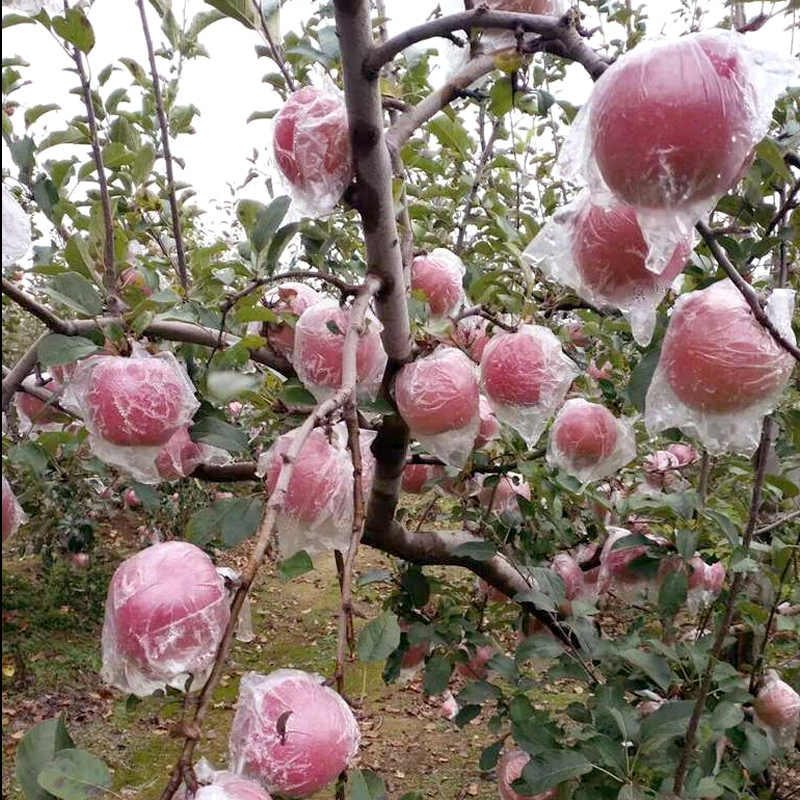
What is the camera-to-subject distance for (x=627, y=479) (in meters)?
2.09

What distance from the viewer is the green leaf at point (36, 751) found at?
66cm

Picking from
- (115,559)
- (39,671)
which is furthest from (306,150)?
(115,559)

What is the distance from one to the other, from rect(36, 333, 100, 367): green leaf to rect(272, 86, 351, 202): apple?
333 millimetres

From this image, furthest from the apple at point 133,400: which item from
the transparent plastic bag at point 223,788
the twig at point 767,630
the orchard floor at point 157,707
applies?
the orchard floor at point 157,707

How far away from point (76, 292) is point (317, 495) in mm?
411

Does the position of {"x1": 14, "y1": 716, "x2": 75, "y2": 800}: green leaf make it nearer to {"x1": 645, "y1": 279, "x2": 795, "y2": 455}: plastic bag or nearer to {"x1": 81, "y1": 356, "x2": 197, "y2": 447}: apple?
{"x1": 81, "y1": 356, "x2": 197, "y2": 447}: apple

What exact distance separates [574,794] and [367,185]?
99 cm

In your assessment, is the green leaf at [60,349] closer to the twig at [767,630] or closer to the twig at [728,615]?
the twig at [728,615]

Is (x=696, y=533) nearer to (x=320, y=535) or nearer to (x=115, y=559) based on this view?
(x=320, y=535)

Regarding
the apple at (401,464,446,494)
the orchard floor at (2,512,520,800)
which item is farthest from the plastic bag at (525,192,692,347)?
the orchard floor at (2,512,520,800)

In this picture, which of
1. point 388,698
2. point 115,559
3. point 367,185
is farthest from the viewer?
point 115,559

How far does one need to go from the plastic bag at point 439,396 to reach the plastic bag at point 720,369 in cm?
32

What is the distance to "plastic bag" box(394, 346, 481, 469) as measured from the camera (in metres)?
1.08

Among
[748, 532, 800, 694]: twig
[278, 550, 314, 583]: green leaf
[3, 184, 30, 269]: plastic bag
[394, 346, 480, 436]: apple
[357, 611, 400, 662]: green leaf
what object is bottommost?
[748, 532, 800, 694]: twig
